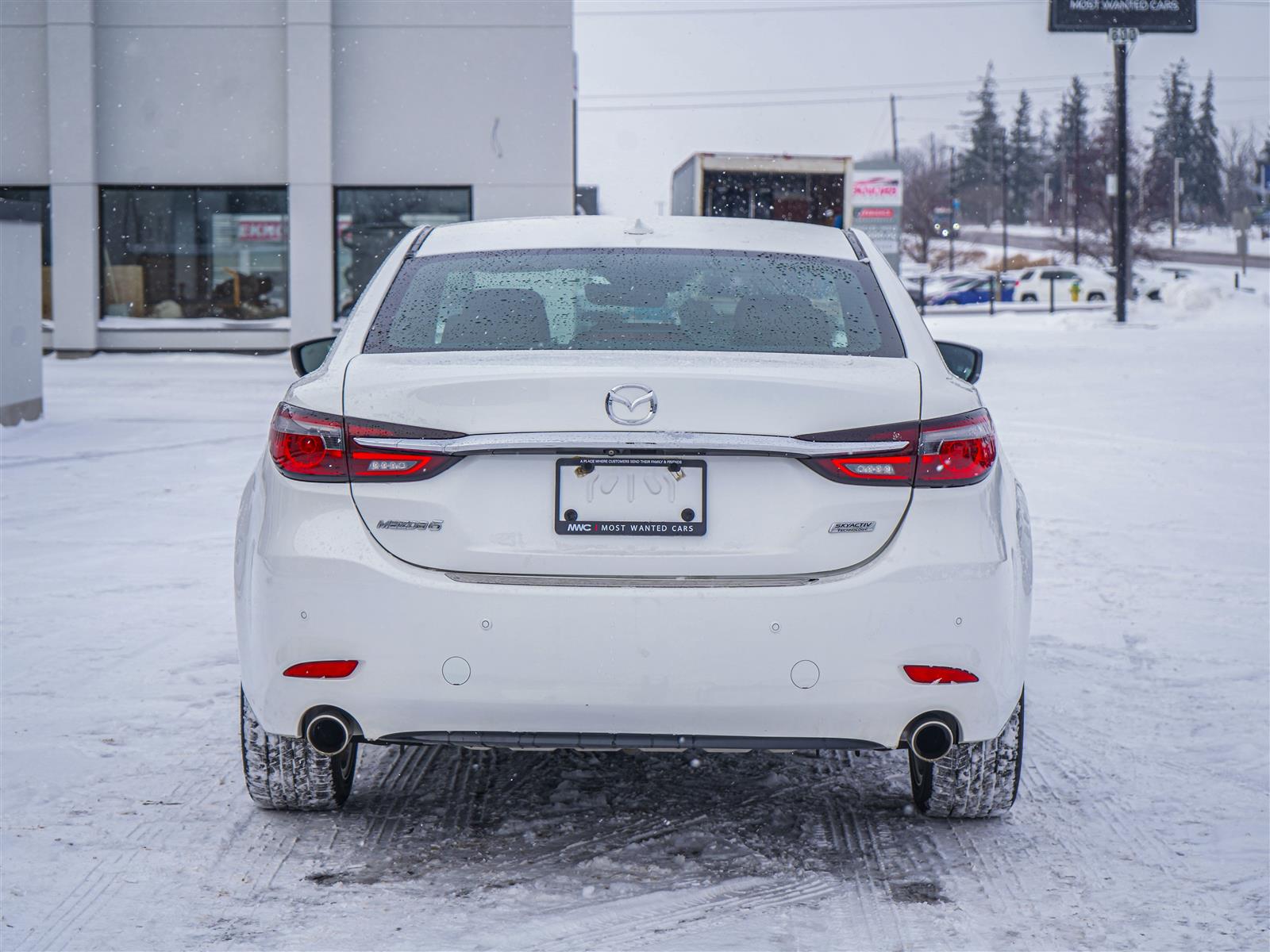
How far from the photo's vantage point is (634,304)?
3.98 m

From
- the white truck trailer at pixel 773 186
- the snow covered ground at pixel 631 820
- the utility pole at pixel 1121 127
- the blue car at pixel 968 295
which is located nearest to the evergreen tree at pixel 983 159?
the blue car at pixel 968 295

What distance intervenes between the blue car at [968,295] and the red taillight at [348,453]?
51.6 metres

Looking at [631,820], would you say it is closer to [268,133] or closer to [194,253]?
[268,133]

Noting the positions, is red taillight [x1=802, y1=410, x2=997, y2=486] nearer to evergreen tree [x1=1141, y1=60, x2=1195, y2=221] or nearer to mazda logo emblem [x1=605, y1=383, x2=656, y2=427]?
mazda logo emblem [x1=605, y1=383, x2=656, y2=427]

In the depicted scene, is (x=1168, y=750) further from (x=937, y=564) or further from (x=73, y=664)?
(x=73, y=664)

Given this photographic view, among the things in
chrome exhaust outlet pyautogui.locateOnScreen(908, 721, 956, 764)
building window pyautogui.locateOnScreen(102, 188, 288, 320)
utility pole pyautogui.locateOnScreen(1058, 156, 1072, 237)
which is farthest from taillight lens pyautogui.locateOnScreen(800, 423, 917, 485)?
utility pole pyautogui.locateOnScreen(1058, 156, 1072, 237)

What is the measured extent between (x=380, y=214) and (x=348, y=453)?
839 inches

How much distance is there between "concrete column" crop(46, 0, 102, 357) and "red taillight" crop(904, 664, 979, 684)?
22.7 meters

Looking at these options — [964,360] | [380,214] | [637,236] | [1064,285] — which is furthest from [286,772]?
[1064,285]

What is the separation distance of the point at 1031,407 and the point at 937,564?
12.9 m

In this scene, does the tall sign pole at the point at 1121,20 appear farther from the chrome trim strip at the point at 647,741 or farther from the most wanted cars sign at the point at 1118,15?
the chrome trim strip at the point at 647,741

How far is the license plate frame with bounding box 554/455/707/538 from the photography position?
3.31 meters

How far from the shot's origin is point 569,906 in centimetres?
340

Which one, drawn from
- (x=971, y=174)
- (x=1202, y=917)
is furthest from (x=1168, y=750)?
(x=971, y=174)
